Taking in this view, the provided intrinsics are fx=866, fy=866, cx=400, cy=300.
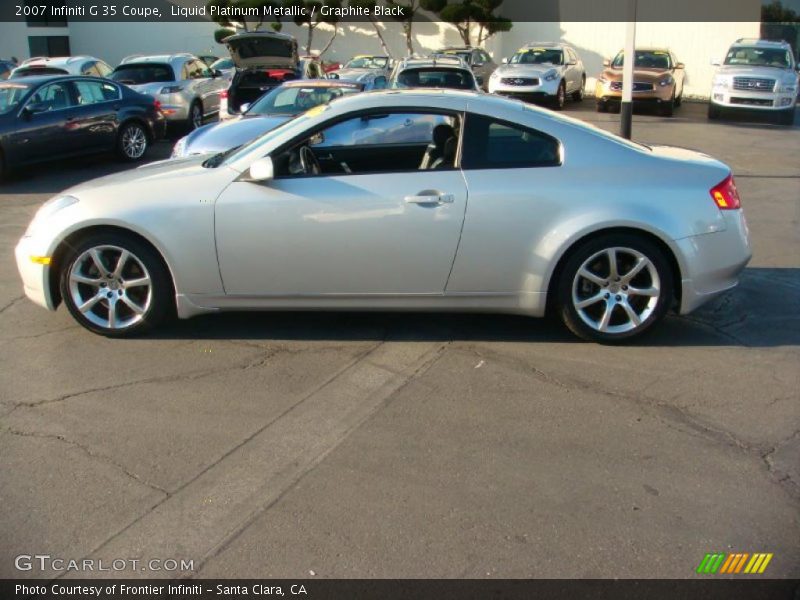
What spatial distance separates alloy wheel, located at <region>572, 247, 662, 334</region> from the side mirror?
2.03m

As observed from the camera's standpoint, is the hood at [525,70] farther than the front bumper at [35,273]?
Yes

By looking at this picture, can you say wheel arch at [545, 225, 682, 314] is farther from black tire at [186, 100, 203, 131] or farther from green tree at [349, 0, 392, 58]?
green tree at [349, 0, 392, 58]

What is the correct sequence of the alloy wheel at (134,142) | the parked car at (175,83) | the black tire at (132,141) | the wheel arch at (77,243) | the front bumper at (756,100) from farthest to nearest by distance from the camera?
1. the front bumper at (756,100)
2. the parked car at (175,83)
3. the alloy wheel at (134,142)
4. the black tire at (132,141)
5. the wheel arch at (77,243)

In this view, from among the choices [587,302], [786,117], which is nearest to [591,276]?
[587,302]

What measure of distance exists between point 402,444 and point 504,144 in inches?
87.3

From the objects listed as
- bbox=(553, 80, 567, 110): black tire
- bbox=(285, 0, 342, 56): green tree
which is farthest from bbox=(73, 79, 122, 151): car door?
bbox=(285, 0, 342, 56): green tree

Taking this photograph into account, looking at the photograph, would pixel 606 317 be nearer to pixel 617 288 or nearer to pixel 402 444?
pixel 617 288

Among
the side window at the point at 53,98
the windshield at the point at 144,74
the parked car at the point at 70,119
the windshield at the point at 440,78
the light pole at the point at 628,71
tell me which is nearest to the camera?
the light pole at the point at 628,71

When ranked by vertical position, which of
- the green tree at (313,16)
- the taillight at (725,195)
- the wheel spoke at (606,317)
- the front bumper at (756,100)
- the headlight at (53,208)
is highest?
the green tree at (313,16)

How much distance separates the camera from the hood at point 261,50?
16719 mm

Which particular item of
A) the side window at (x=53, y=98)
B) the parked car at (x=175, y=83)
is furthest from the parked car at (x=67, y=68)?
the side window at (x=53, y=98)

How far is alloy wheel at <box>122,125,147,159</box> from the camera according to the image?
14.4 metres

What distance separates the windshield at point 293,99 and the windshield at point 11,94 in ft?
12.4

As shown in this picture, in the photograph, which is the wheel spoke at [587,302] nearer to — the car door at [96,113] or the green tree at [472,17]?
the car door at [96,113]
